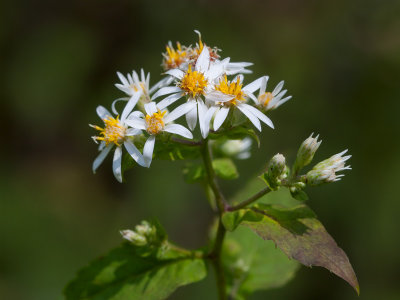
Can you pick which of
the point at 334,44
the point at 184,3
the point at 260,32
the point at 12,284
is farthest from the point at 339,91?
the point at 12,284

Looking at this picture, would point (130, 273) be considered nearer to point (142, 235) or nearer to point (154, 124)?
point (142, 235)

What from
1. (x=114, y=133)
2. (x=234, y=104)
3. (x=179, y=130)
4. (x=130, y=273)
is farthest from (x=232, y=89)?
(x=130, y=273)

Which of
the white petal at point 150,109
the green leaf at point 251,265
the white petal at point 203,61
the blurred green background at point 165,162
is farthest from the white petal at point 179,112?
the blurred green background at point 165,162

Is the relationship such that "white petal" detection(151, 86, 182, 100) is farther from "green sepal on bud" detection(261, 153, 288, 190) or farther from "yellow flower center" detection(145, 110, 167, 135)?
"green sepal on bud" detection(261, 153, 288, 190)

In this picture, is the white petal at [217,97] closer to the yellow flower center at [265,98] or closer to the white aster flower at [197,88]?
the white aster flower at [197,88]

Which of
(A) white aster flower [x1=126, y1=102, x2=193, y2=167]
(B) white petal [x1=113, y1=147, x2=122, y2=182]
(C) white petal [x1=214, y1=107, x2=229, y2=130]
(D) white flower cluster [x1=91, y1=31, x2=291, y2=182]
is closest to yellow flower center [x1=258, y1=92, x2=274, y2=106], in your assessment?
(D) white flower cluster [x1=91, y1=31, x2=291, y2=182]

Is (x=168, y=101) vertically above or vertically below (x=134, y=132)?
above

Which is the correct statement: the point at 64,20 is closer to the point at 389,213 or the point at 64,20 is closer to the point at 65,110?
the point at 65,110
